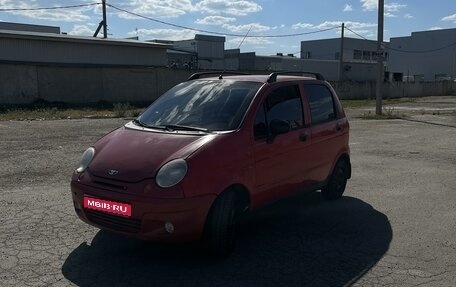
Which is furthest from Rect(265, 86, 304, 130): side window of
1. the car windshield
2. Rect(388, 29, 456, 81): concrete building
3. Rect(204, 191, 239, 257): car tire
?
Rect(388, 29, 456, 81): concrete building

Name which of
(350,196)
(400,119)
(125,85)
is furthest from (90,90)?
(350,196)

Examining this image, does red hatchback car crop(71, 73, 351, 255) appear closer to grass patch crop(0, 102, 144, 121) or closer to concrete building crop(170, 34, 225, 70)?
grass patch crop(0, 102, 144, 121)

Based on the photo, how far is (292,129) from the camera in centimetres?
546

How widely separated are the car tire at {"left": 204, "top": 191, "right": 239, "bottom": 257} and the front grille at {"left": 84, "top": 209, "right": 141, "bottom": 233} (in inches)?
24.9

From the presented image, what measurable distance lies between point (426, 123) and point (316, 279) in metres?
16.9

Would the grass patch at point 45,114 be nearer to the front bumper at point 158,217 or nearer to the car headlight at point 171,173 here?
the front bumper at point 158,217

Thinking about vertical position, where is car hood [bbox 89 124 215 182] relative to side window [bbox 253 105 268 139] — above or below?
below

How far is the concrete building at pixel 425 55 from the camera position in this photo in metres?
70.6

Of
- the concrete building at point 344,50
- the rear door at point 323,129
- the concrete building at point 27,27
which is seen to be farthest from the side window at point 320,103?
the concrete building at point 344,50

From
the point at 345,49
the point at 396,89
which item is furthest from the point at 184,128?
the point at 345,49

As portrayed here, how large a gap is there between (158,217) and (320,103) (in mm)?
3077

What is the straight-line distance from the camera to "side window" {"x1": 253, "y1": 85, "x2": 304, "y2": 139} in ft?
16.4

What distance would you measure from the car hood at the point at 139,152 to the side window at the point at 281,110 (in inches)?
27.2

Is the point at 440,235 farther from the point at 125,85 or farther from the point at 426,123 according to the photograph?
the point at 125,85
